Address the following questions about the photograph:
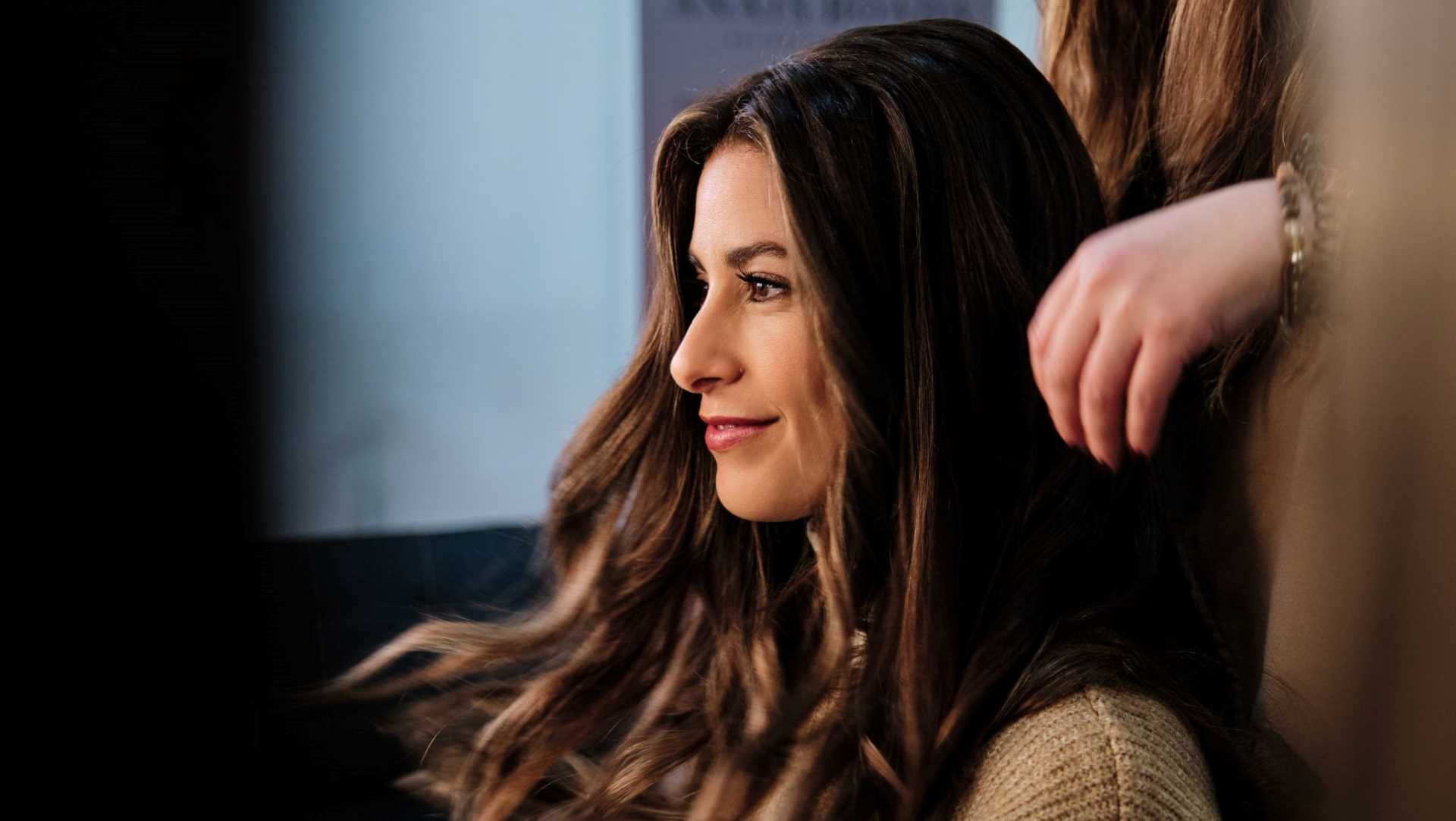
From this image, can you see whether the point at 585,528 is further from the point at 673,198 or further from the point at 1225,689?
the point at 1225,689

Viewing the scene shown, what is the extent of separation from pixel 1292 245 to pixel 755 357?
0.52 metres

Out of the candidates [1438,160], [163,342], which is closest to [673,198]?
[1438,160]

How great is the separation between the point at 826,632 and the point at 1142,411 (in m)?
0.57

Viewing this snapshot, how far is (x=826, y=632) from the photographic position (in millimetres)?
1204

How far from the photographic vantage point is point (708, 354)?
1133 mm

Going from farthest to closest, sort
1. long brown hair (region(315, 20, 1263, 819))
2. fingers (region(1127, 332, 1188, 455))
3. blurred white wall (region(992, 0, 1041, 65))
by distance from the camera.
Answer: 1. blurred white wall (region(992, 0, 1041, 65))
2. long brown hair (region(315, 20, 1263, 819))
3. fingers (region(1127, 332, 1188, 455))

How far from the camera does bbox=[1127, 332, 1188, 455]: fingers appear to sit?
0.68m

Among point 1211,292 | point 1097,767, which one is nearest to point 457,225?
point 1097,767

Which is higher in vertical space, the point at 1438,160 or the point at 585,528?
the point at 1438,160

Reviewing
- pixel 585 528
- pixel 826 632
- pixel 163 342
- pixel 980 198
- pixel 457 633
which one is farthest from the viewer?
pixel 163 342

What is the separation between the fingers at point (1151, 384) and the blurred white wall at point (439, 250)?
72.8 inches

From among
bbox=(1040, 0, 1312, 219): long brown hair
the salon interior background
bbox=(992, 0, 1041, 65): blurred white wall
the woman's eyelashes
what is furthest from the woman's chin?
bbox=(992, 0, 1041, 65): blurred white wall

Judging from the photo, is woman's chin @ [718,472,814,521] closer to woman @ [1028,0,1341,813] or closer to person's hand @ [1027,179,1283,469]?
woman @ [1028,0,1341,813]

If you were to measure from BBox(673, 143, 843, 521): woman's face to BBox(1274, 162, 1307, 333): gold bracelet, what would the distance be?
45 centimetres
